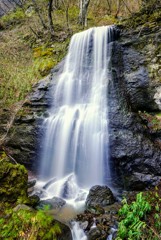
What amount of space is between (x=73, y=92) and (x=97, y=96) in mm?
1182

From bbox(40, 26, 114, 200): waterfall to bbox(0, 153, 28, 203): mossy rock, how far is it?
1319 mm

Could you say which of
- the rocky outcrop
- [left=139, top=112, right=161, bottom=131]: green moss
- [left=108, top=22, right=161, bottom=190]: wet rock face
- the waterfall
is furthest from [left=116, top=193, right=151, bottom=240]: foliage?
the rocky outcrop

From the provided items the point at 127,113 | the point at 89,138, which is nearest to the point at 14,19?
the point at 89,138

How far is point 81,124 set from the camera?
25.5 feet

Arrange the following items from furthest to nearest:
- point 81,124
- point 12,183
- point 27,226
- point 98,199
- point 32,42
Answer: point 32,42, point 81,124, point 98,199, point 12,183, point 27,226

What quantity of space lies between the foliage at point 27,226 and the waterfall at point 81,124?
7.72ft

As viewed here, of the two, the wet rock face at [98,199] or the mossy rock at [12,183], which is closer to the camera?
the mossy rock at [12,183]

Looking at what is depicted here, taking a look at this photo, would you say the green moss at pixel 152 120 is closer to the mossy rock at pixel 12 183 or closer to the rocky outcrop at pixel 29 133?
the rocky outcrop at pixel 29 133

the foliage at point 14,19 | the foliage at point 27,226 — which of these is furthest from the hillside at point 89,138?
the foliage at point 14,19

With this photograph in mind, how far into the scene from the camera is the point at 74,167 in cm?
734

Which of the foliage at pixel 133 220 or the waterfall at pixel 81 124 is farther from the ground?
the waterfall at pixel 81 124

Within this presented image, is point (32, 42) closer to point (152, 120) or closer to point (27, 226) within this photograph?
point (152, 120)

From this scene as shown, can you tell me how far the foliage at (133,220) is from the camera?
4.23 meters

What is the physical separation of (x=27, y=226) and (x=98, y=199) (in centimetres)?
237
